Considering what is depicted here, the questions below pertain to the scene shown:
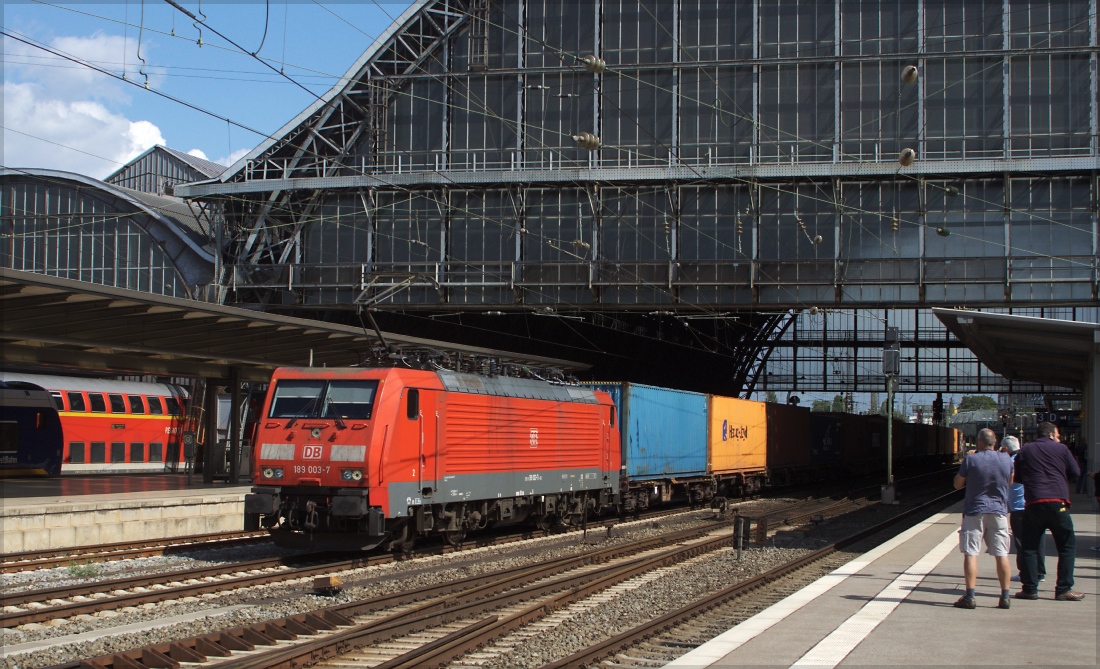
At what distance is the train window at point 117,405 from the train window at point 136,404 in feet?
1.07

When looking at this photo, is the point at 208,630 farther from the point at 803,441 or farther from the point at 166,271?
the point at 166,271

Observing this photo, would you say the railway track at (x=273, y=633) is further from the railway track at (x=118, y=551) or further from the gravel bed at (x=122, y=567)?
the railway track at (x=118, y=551)

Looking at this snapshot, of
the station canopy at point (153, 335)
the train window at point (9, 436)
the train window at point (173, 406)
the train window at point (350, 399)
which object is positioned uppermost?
the station canopy at point (153, 335)

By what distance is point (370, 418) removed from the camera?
15172 mm

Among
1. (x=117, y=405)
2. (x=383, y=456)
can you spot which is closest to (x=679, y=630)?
(x=383, y=456)

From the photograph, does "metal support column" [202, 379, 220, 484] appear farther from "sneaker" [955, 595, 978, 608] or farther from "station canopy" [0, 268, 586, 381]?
"sneaker" [955, 595, 978, 608]

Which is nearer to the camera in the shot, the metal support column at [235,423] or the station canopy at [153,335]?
the station canopy at [153,335]

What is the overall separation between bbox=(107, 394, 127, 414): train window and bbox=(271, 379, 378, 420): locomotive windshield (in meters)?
22.0

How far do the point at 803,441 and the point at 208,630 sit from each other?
31279 mm

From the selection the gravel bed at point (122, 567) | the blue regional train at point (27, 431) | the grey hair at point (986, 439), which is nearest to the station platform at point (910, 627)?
the grey hair at point (986, 439)

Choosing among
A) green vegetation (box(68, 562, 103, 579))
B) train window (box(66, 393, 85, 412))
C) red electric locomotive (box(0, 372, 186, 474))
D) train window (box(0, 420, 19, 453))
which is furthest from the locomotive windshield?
train window (box(66, 393, 85, 412))

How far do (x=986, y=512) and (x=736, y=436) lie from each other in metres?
21.3

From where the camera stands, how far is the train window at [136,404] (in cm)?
3616

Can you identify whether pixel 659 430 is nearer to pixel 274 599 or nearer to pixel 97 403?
pixel 274 599
